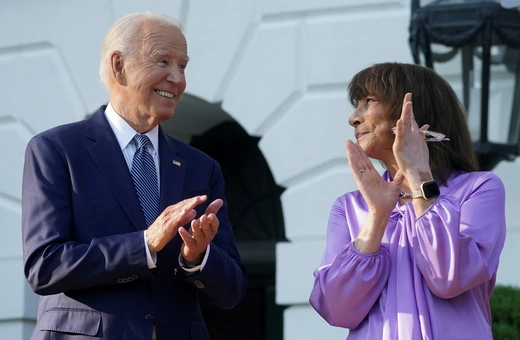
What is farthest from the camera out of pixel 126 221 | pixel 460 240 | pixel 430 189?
pixel 126 221

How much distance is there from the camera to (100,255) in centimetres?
324

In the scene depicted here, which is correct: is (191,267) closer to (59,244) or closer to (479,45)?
(59,244)

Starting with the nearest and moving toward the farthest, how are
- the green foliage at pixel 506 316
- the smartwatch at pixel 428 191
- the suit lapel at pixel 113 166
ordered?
1. the smartwatch at pixel 428 191
2. the suit lapel at pixel 113 166
3. the green foliage at pixel 506 316

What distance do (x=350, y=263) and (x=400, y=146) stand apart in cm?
42

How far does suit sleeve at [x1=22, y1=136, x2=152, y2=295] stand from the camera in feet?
10.6

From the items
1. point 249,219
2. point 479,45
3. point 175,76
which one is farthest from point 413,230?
point 249,219

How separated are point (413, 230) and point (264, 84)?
3.27 metres

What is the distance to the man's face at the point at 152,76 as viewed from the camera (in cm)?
361

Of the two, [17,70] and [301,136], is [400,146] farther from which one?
[17,70]

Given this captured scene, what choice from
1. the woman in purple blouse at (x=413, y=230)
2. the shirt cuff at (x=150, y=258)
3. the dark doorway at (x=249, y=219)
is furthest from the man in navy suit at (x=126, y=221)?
the dark doorway at (x=249, y=219)

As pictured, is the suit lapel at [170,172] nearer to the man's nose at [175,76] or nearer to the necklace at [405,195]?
the man's nose at [175,76]

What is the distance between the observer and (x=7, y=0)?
7.30 m

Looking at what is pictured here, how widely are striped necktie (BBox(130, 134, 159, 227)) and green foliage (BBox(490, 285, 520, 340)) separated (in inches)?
88.1

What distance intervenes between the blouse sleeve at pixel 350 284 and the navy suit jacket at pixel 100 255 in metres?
0.33
